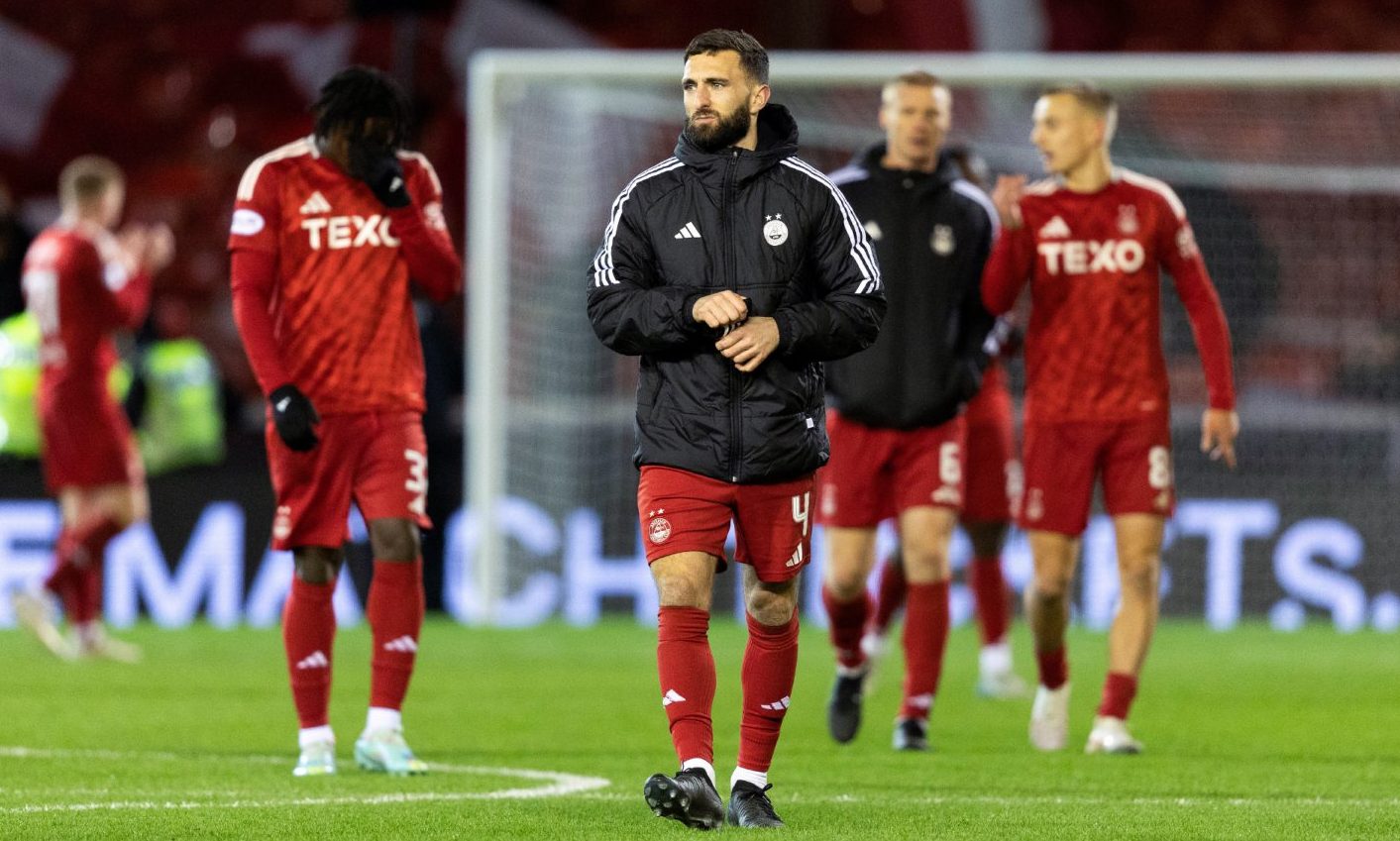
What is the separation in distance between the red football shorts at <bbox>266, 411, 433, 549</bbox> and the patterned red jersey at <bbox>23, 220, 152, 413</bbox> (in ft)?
15.8

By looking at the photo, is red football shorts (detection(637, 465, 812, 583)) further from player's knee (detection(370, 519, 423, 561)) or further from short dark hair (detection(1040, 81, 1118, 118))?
short dark hair (detection(1040, 81, 1118, 118))

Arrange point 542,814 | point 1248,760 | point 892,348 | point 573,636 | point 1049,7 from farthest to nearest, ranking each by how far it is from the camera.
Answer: point 1049,7 → point 573,636 → point 892,348 → point 1248,760 → point 542,814

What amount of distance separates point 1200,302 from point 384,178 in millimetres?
2541

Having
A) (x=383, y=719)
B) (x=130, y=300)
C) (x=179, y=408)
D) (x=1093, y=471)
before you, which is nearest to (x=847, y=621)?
(x=1093, y=471)

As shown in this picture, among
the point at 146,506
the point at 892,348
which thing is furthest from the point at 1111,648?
the point at 146,506

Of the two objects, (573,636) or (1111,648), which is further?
(573,636)

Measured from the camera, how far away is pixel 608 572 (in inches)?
516

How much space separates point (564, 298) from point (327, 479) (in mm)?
7244

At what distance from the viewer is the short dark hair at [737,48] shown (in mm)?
5102

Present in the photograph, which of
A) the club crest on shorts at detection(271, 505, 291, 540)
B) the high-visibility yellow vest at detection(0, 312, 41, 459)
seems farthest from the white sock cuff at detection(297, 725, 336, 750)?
the high-visibility yellow vest at detection(0, 312, 41, 459)

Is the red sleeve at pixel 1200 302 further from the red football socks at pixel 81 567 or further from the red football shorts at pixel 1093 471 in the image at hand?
the red football socks at pixel 81 567

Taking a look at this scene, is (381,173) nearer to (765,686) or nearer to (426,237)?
(426,237)

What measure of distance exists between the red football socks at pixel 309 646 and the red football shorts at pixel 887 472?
6.12 feet

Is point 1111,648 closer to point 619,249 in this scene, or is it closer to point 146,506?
point 619,249
